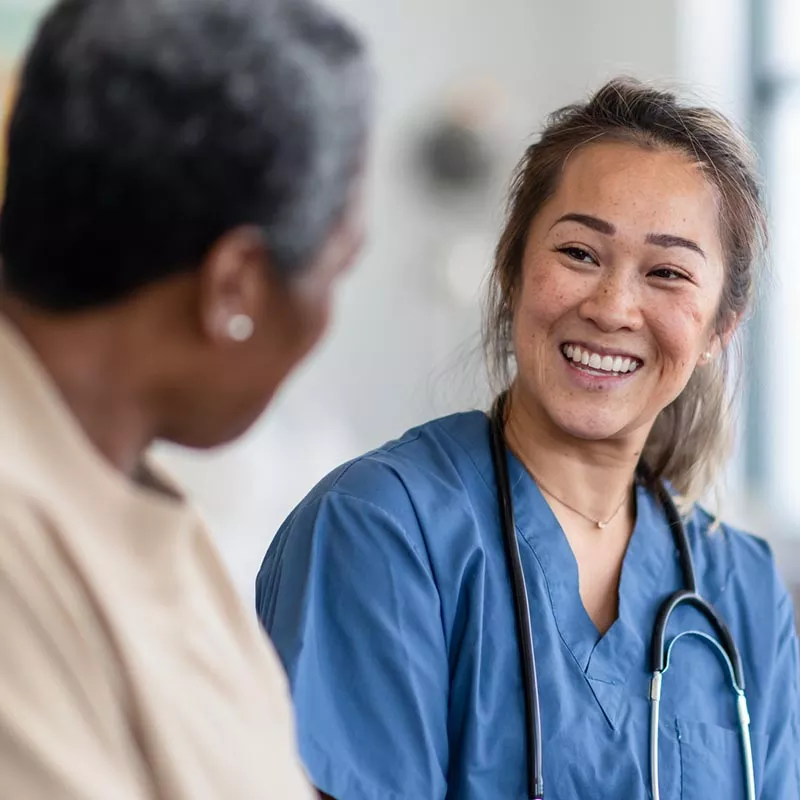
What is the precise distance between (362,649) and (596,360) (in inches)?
16.7

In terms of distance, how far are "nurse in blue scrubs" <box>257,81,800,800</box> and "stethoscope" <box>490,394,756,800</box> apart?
1 cm

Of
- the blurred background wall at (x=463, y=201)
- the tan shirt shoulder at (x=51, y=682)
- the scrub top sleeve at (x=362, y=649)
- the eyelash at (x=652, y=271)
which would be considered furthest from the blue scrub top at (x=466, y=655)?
the blurred background wall at (x=463, y=201)

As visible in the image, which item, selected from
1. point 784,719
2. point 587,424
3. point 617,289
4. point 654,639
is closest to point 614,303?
point 617,289

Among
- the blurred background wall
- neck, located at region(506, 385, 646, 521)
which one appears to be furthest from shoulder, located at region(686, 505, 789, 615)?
the blurred background wall

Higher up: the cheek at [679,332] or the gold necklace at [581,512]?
the cheek at [679,332]

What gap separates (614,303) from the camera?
143cm

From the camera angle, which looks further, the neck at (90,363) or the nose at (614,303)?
the nose at (614,303)

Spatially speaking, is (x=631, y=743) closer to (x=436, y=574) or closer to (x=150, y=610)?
(x=436, y=574)

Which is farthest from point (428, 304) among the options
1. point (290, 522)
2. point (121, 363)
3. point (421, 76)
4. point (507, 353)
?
point (121, 363)

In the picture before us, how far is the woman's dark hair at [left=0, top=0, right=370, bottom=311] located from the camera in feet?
2.18

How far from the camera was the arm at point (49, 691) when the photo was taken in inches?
24.4

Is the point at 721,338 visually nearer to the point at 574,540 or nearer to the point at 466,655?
the point at 574,540

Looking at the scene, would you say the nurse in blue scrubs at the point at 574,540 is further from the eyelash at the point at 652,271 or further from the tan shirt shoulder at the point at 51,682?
the tan shirt shoulder at the point at 51,682

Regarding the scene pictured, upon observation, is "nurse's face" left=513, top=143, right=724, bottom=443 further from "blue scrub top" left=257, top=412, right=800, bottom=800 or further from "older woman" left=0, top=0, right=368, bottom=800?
"older woman" left=0, top=0, right=368, bottom=800
